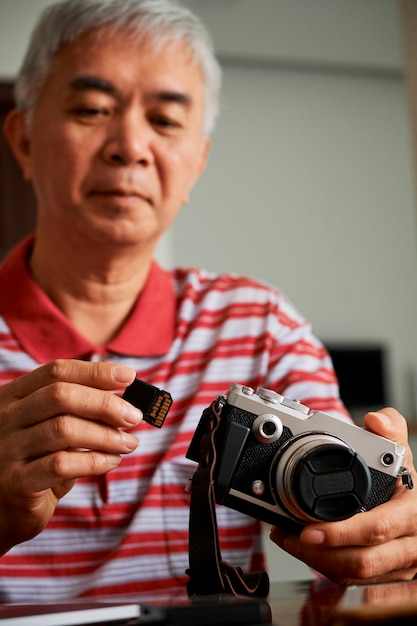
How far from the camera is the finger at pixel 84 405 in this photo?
0.72 metres

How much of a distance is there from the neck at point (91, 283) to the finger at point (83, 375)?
415 mm

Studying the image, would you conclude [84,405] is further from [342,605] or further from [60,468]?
[342,605]

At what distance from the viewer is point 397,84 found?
3.85 metres

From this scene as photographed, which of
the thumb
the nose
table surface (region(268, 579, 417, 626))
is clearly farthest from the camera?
the nose

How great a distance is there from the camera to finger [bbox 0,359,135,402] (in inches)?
3.1

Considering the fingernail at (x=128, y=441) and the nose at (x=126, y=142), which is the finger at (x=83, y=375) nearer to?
the fingernail at (x=128, y=441)

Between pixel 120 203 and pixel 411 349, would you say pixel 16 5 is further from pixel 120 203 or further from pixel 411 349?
pixel 411 349

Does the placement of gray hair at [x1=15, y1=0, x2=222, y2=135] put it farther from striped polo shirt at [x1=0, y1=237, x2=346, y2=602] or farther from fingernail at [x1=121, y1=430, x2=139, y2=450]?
fingernail at [x1=121, y1=430, x2=139, y2=450]

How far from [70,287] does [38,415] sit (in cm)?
46

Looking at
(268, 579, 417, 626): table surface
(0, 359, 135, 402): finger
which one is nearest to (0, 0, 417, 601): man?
(0, 359, 135, 402): finger

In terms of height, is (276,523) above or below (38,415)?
below

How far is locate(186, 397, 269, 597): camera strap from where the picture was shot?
68cm

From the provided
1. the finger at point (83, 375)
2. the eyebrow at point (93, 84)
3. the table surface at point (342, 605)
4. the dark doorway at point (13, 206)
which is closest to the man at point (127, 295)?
the eyebrow at point (93, 84)

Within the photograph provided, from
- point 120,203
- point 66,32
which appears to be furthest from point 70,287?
point 66,32
